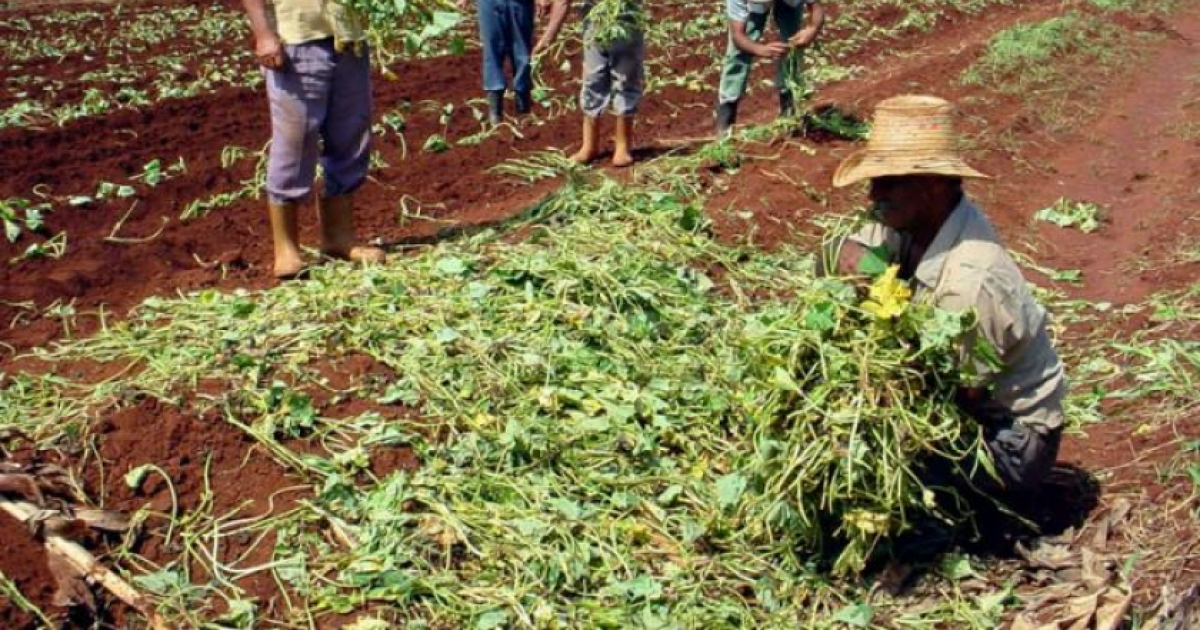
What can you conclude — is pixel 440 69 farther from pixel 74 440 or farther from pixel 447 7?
pixel 74 440

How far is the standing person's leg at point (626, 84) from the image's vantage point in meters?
6.81

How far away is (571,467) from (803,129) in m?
4.37

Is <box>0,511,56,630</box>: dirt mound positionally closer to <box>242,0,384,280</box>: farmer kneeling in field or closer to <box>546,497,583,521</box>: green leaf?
<box>546,497,583,521</box>: green leaf

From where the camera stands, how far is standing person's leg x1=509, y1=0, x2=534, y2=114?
833 centimetres

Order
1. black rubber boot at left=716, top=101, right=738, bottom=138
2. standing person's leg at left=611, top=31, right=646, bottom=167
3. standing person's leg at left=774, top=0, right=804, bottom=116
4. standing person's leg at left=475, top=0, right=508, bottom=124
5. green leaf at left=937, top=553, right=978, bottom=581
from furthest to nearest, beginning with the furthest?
standing person's leg at left=475, top=0, right=508, bottom=124 < black rubber boot at left=716, top=101, right=738, bottom=138 < standing person's leg at left=774, top=0, right=804, bottom=116 < standing person's leg at left=611, top=31, right=646, bottom=167 < green leaf at left=937, top=553, right=978, bottom=581

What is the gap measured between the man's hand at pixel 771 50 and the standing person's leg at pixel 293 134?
323 cm

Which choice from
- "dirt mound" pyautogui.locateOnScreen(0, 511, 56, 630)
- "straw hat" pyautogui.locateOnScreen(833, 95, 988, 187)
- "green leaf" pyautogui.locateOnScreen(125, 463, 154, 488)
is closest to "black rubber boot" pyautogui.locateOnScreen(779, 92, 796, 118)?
"straw hat" pyautogui.locateOnScreen(833, 95, 988, 187)

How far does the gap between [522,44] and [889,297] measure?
5878mm

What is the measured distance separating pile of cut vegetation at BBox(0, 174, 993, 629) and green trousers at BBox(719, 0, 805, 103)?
3.05 m

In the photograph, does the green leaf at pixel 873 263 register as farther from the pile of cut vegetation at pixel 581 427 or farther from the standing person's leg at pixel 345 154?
the standing person's leg at pixel 345 154

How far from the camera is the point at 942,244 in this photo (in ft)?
10.6

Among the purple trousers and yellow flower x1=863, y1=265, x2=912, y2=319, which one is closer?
yellow flower x1=863, y1=265, x2=912, y2=319

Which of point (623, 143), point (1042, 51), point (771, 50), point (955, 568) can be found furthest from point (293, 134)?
point (1042, 51)

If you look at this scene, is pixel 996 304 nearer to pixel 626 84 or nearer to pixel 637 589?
pixel 637 589
